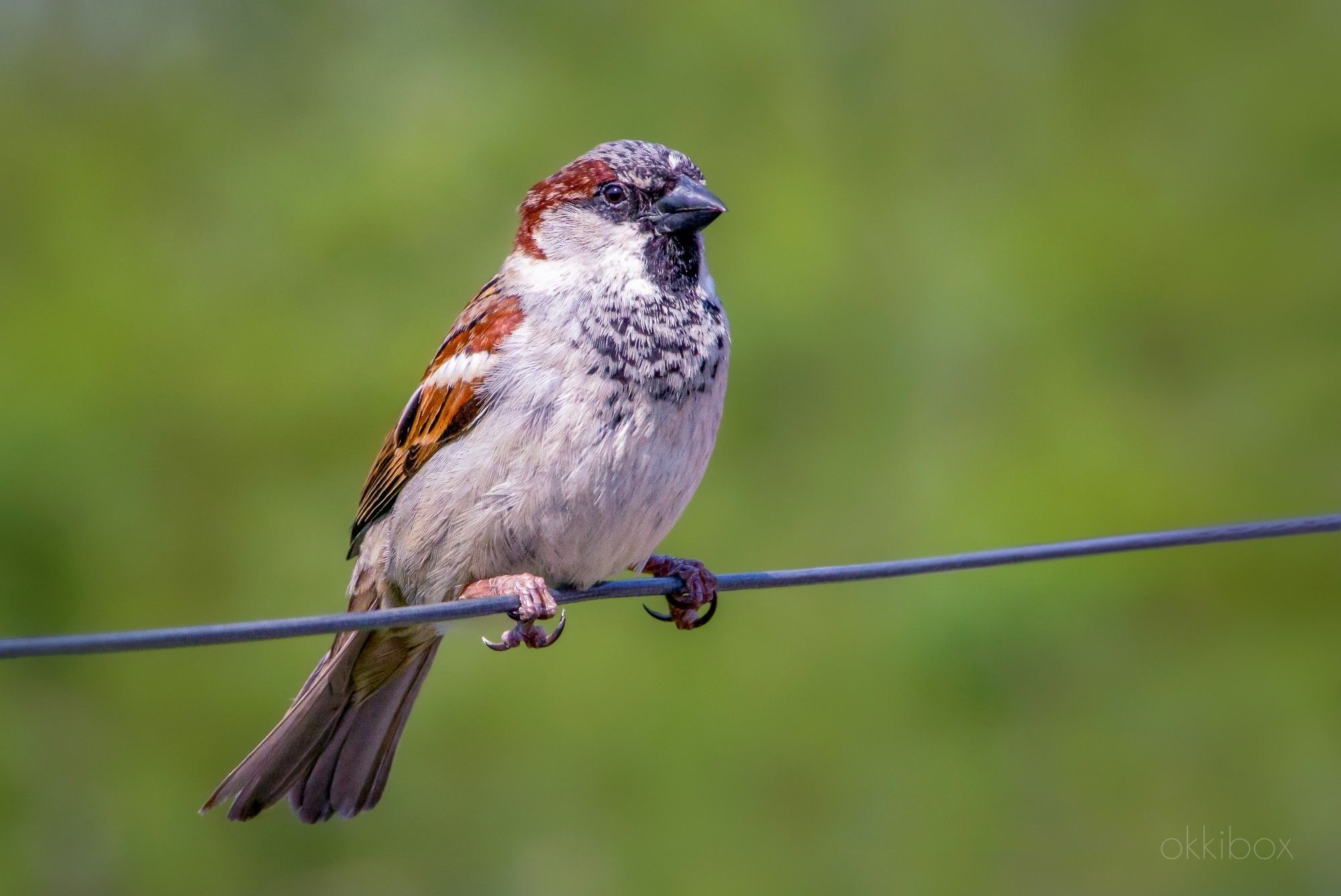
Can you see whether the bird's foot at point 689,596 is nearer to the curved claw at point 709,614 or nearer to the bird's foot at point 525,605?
the curved claw at point 709,614

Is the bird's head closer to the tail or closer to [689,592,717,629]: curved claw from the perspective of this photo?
[689,592,717,629]: curved claw

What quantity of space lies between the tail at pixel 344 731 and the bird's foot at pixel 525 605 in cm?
20

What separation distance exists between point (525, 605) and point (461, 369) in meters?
0.51

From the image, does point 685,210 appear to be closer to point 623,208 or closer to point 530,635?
point 623,208

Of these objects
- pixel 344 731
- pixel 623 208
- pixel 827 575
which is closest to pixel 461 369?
pixel 623 208

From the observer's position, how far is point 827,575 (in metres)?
2.27

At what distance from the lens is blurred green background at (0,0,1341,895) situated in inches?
210

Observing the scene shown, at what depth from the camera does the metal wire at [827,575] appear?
1.81 m

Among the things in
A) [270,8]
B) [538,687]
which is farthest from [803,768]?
[270,8]

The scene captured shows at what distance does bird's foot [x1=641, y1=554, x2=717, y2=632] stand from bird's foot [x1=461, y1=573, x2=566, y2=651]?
0.80ft

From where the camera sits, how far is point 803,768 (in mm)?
5574

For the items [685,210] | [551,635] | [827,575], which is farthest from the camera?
[685,210]

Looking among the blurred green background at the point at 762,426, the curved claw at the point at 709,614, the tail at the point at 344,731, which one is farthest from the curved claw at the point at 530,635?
the blurred green background at the point at 762,426

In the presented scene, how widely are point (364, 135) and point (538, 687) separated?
2.41 meters
